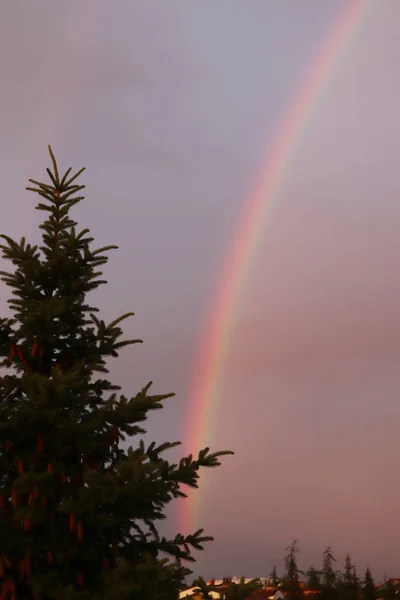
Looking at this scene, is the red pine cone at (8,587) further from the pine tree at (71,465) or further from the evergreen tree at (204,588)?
the evergreen tree at (204,588)

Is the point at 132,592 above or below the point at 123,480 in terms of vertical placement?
below

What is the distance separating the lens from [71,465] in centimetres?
758

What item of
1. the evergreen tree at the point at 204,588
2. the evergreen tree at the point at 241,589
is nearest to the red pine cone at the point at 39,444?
the evergreen tree at the point at 204,588

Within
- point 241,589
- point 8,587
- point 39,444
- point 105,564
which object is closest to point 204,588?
point 241,589

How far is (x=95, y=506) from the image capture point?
7008 mm

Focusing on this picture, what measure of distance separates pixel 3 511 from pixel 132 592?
1.88 metres

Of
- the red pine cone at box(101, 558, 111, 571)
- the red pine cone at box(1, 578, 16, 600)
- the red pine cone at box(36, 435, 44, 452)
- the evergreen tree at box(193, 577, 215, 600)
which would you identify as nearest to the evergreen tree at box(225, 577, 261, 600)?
the evergreen tree at box(193, 577, 215, 600)

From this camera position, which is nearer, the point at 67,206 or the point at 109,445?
the point at 109,445

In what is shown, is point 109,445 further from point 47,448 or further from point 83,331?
point 83,331

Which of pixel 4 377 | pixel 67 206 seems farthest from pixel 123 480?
pixel 67 206

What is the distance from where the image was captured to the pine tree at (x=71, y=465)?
22.3 feet

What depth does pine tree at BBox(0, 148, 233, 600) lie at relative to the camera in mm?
6789

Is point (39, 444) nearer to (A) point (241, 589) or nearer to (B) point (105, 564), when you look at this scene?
(B) point (105, 564)

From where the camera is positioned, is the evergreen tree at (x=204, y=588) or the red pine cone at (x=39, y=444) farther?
the red pine cone at (x=39, y=444)
